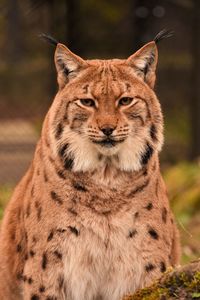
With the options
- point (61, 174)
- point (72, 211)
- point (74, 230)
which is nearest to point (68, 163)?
point (61, 174)

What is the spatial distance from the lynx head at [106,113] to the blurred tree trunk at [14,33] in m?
6.78

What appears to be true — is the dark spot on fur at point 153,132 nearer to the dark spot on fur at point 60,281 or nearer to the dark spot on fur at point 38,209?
the dark spot on fur at point 38,209

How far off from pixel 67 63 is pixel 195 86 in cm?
690

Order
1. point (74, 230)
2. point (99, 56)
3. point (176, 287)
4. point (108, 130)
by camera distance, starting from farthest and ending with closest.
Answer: point (99, 56) → point (74, 230) → point (108, 130) → point (176, 287)

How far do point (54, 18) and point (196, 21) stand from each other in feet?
6.02

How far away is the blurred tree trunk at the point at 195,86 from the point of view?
12.8 meters

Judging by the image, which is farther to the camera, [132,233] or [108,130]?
[132,233]

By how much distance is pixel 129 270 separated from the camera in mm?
6148

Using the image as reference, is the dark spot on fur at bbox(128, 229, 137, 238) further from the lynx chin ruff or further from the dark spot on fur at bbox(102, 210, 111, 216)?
the dark spot on fur at bbox(102, 210, 111, 216)

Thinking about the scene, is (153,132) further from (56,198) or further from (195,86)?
(195,86)

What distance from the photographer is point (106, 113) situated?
5.92m

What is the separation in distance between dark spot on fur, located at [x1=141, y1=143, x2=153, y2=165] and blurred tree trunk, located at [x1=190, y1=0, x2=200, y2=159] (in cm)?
677

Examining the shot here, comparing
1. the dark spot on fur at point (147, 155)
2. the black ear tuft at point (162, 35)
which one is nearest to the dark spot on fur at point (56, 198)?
the dark spot on fur at point (147, 155)

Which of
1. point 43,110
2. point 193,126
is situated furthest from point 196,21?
point 43,110
